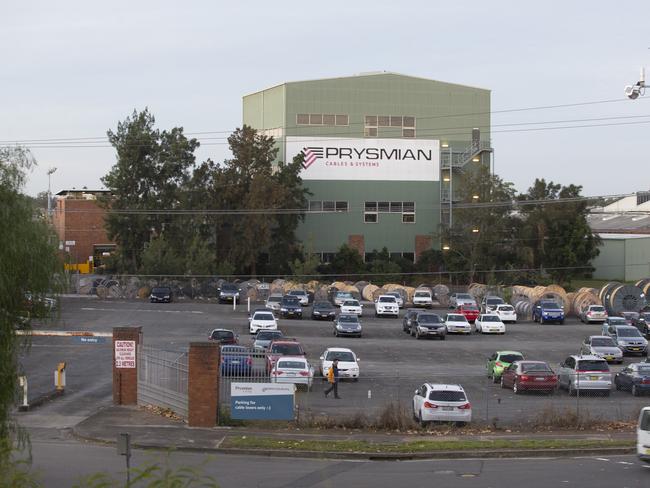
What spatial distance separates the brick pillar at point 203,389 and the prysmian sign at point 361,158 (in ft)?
210

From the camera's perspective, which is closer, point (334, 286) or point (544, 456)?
point (544, 456)

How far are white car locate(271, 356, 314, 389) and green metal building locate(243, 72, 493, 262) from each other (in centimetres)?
5531

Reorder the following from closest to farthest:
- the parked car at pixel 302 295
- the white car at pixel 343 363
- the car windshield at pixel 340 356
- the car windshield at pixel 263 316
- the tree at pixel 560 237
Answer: the white car at pixel 343 363
the car windshield at pixel 340 356
the car windshield at pixel 263 316
the parked car at pixel 302 295
the tree at pixel 560 237

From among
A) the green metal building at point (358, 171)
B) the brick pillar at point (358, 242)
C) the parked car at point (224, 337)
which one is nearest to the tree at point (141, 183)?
the green metal building at point (358, 171)

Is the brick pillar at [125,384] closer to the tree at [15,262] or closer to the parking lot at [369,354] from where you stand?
the parking lot at [369,354]

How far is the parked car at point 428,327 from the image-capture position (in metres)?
50.1

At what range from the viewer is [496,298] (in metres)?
63.7

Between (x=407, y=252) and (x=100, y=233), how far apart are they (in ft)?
115

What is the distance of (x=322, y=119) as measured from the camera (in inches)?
3649

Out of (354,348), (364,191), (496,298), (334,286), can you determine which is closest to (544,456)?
(354,348)

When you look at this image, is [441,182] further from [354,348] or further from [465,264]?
[354,348]

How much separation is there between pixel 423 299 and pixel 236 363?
42.9 metres

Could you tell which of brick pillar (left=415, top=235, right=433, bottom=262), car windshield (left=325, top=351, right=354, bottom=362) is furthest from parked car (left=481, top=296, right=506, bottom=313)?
car windshield (left=325, top=351, right=354, bottom=362)

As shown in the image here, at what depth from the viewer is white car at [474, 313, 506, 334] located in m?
53.4
